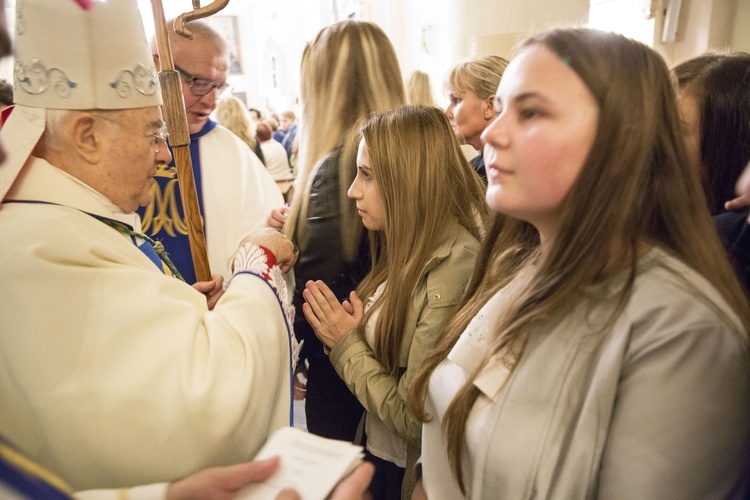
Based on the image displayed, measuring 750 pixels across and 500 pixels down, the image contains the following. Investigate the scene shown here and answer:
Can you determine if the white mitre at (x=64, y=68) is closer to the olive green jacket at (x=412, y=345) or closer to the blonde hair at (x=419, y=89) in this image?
the olive green jacket at (x=412, y=345)

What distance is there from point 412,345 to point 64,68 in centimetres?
120

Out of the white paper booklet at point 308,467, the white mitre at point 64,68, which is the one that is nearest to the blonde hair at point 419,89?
the white mitre at point 64,68

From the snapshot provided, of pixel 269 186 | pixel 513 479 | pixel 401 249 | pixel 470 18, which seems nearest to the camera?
pixel 513 479

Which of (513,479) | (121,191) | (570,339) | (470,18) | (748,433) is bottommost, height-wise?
(513,479)

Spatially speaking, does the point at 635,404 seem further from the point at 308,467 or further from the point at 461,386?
the point at 308,467

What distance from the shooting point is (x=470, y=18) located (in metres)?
4.44

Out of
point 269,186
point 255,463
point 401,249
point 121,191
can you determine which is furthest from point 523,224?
point 269,186

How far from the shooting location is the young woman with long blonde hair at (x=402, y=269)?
1.65 m

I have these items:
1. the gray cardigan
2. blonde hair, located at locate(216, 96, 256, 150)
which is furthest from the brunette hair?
blonde hair, located at locate(216, 96, 256, 150)

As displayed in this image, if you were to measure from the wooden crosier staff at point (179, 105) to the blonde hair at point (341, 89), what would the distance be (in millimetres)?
384

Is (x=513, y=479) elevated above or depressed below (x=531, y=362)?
below

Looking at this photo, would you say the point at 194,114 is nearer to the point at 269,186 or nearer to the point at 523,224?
the point at 269,186

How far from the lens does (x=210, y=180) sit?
2654 mm

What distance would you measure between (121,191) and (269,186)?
137 cm
